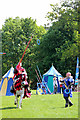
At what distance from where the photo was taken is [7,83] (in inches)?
1111

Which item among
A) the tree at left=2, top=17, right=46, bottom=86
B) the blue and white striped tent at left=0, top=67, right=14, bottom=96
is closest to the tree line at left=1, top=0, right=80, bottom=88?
the tree at left=2, top=17, right=46, bottom=86

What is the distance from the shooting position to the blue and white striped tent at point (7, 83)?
28056 millimetres

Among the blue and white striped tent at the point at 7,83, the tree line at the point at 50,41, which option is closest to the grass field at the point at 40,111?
the blue and white striped tent at the point at 7,83

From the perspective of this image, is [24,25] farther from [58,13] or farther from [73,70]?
[73,70]

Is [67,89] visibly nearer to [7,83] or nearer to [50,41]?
[7,83]

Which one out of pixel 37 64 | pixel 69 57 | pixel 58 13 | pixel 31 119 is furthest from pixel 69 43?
pixel 31 119

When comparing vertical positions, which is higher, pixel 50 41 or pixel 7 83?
pixel 50 41

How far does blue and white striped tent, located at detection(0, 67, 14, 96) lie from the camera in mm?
28056

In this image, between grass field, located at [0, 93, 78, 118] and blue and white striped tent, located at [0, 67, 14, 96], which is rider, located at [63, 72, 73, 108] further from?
blue and white striped tent, located at [0, 67, 14, 96]

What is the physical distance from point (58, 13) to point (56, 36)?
3.84 meters

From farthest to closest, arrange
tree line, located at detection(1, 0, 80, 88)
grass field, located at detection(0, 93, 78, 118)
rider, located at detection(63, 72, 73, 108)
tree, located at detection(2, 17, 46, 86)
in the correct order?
tree, located at detection(2, 17, 46, 86)
tree line, located at detection(1, 0, 80, 88)
rider, located at detection(63, 72, 73, 108)
grass field, located at detection(0, 93, 78, 118)

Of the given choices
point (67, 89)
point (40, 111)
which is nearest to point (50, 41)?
point (67, 89)

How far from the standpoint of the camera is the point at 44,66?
4472 cm

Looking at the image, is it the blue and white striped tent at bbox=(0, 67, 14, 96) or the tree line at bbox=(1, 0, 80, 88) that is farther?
the tree line at bbox=(1, 0, 80, 88)
